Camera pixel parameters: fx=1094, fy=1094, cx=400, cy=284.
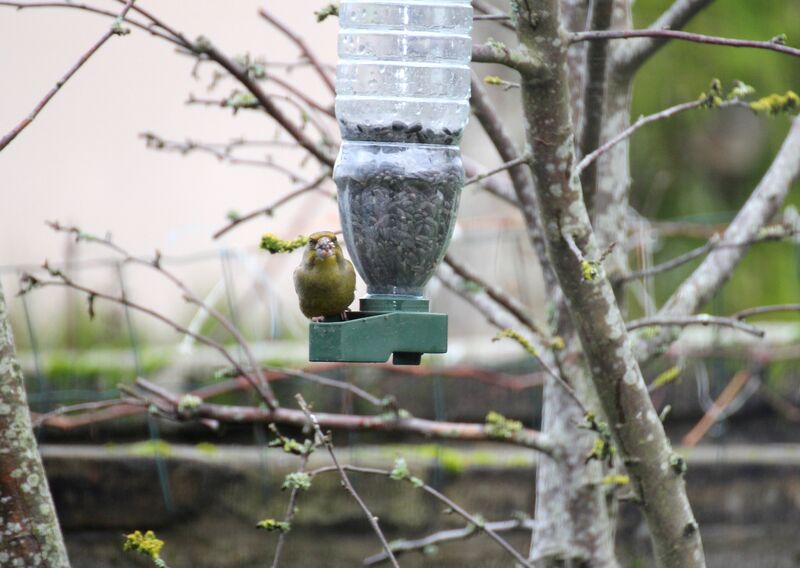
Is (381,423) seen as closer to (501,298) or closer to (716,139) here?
(501,298)

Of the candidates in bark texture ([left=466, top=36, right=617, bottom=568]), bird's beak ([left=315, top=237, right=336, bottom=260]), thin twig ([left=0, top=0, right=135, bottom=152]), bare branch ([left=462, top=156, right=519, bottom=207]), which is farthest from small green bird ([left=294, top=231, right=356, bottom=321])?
bare branch ([left=462, top=156, right=519, bottom=207])

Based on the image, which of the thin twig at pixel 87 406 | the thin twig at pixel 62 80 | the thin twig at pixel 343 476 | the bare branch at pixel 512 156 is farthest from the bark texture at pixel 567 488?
the thin twig at pixel 62 80

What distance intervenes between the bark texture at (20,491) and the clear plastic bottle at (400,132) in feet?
1.94

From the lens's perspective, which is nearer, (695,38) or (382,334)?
(695,38)

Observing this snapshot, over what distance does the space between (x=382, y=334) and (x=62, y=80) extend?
1.91ft

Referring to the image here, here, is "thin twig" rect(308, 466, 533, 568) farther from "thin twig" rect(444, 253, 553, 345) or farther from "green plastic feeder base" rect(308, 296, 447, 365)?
"thin twig" rect(444, 253, 553, 345)

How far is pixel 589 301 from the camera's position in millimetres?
1784

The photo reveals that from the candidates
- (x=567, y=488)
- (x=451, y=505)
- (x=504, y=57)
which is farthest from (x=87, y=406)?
(x=504, y=57)

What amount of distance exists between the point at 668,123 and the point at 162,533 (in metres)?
3.77

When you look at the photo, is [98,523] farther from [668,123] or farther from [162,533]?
[668,123]

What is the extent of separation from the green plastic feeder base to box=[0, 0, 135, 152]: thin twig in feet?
1.59

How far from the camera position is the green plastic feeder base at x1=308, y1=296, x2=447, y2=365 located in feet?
5.23

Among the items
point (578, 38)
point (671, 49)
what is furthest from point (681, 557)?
point (671, 49)

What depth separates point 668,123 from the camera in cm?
586
